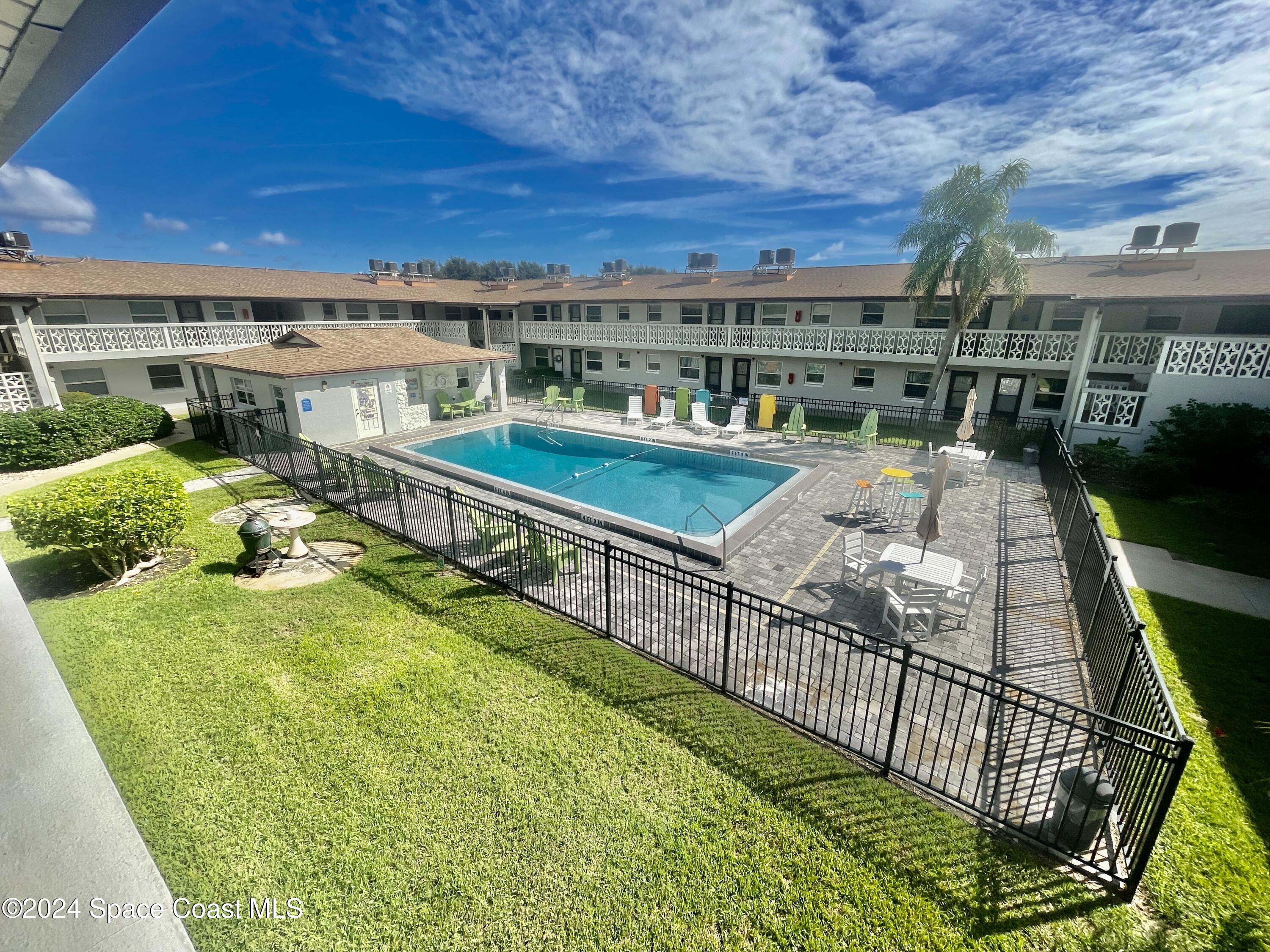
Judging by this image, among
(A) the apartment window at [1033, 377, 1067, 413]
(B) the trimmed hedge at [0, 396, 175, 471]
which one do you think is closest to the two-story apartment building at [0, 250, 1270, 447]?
(A) the apartment window at [1033, 377, 1067, 413]

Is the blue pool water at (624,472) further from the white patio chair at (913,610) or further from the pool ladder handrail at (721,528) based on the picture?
the white patio chair at (913,610)

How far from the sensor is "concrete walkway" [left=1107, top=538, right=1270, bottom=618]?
877cm

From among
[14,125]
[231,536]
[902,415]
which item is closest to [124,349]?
[231,536]

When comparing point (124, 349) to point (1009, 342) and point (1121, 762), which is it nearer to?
point (1121, 762)

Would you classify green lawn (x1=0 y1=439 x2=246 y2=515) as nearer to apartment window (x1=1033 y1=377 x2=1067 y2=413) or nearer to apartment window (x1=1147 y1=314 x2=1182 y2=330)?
apartment window (x1=1033 y1=377 x2=1067 y2=413)

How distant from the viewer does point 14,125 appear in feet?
10.8

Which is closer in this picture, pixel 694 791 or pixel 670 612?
pixel 694 791

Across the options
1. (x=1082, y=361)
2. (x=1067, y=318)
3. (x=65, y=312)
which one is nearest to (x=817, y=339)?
(x=1067, y=318)

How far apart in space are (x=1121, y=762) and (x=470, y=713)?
6.69 m

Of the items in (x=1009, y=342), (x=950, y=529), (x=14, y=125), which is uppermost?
(x=14, y=125)

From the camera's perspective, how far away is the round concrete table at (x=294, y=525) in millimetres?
10062

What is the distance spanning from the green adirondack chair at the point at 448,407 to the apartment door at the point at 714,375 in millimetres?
13687

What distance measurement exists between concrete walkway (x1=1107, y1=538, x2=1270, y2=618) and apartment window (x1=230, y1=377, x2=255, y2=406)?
2552 cm

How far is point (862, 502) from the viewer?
13.0 metres
